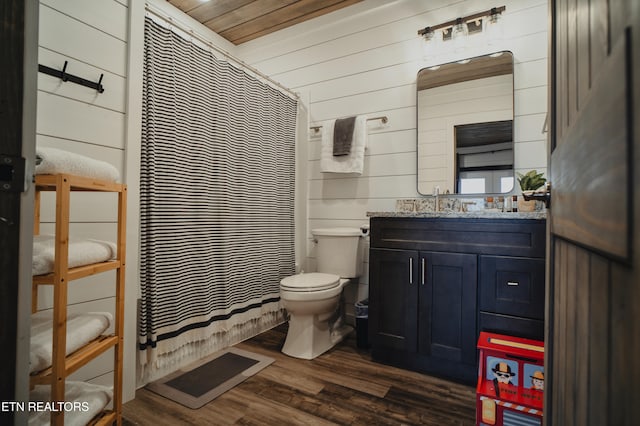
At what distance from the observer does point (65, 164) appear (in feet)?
3.33

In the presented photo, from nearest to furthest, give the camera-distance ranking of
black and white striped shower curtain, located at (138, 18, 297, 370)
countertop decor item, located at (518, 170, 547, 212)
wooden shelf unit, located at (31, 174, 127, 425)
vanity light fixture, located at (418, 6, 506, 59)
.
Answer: wooden shelf unit, located at (31, 174, 127, 425) → black and white striped shower curtain, located at (138, 18, 297, 370) → countertop decor item, located at (518, 170, 547, 212) → vanity light fixture, located at (418, 6, 506, 59)

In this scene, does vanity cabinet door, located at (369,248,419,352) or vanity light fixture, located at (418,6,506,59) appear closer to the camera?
vanity cabinet door, located at (369,248,419,352)

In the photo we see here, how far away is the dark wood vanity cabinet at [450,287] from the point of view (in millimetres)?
1626

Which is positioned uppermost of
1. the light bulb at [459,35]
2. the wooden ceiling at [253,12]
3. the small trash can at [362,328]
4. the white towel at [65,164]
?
the wooden ceiling at [253,12]

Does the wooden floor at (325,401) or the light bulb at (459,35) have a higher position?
the light bulb at (459,35)

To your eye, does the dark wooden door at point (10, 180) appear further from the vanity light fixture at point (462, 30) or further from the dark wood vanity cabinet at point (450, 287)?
the vanity light fixture at point (462, 30)

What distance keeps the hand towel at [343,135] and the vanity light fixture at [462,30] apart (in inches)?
29.9

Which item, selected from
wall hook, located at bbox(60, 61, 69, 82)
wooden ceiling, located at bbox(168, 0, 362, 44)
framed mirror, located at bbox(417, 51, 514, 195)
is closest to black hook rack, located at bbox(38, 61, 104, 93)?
Answer: wall hook, located at bbox(60, 61, 69, 82)

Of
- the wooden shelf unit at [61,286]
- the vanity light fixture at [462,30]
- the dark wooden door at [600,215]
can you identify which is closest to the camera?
the dark wooden door at [600,215]

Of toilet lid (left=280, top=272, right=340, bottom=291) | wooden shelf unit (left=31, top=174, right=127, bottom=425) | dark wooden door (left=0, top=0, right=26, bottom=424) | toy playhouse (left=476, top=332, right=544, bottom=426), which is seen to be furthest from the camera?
toilet lid (left=280, top=272, right=340, bottom=291)

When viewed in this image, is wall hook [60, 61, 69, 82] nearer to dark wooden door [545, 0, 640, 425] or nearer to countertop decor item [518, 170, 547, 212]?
dark wooden door [545, 0, 640, 425]

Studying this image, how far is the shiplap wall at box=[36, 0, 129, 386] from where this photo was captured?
4.36 feet

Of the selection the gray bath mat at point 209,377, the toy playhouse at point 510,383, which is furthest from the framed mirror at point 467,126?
the gray bath mat at point 209,377

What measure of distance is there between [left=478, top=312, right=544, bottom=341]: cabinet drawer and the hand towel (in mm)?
1540
